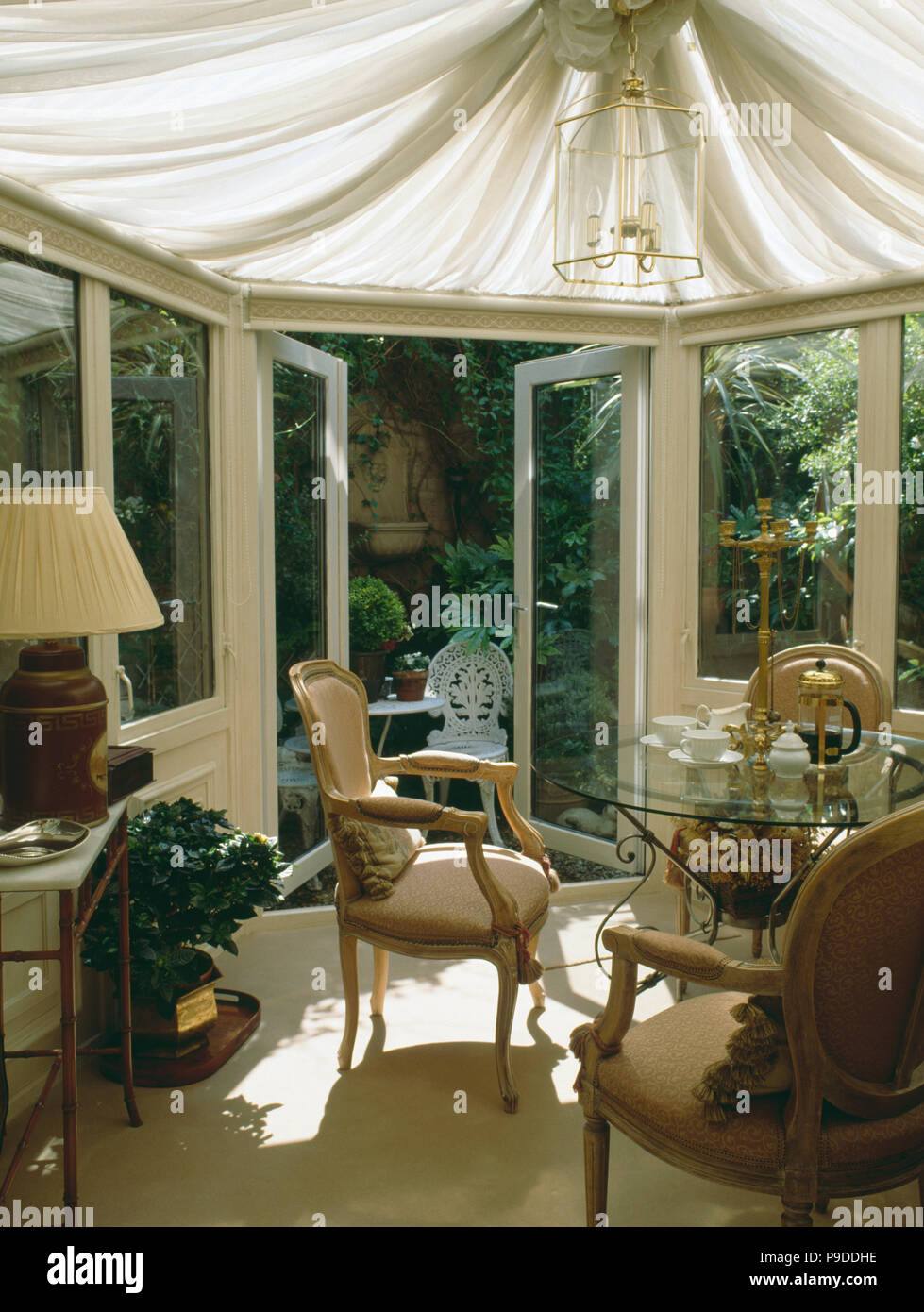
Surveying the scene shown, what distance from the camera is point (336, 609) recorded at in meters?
4.43

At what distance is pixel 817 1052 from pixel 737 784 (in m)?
0.95

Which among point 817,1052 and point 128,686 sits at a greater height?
point 128,686

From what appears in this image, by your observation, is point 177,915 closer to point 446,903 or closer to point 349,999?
point 349,999

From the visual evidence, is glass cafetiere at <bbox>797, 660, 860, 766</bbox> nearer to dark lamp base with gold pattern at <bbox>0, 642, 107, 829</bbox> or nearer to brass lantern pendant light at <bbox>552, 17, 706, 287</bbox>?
brass lantern pendant light at <bbox>552, 17, 706, 287</bbox>

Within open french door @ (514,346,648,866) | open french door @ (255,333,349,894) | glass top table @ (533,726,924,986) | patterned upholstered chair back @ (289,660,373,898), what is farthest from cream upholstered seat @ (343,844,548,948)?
open french door @ (514,346,648,866)

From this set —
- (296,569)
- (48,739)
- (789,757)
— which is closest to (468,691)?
(296,569)

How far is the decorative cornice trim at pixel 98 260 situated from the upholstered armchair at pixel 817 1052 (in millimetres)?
2256

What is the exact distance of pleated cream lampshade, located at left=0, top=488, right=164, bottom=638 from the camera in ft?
7.22

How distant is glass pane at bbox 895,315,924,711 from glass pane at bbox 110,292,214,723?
2.47m

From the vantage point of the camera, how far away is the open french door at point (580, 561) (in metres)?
4.44

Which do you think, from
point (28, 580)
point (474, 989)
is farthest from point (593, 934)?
point (28, 580)

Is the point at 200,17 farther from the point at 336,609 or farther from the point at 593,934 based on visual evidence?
the point at 593,934

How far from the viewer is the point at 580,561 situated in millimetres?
4617

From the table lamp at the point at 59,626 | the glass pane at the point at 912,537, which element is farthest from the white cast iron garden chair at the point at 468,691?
the table lamp at the point at 59,626
